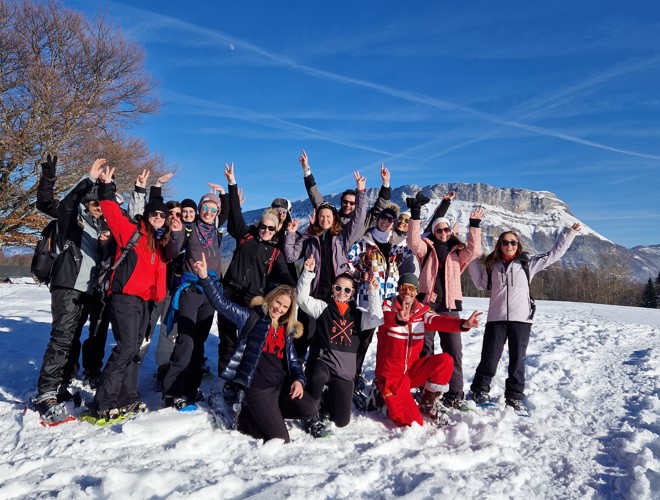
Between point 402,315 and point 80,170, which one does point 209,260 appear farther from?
point 80,170

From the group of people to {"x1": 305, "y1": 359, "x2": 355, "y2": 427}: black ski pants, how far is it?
1 centimetres

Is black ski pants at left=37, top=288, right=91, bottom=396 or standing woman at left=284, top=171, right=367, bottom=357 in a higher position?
standing woman at left=284, top=171, right=367, bottom=357

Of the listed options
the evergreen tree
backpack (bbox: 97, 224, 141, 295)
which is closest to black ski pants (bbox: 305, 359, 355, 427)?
backpack (bbox: 97, 224, 141, 295)

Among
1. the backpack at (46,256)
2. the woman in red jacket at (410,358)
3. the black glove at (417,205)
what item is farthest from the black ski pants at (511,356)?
the backpack at (46,256)

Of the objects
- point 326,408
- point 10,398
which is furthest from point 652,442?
point 10,398

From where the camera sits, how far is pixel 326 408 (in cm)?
474

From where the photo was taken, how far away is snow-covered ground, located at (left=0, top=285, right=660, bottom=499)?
10.5 ft

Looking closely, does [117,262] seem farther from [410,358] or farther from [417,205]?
[417,205]

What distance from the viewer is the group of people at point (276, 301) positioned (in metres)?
4.55

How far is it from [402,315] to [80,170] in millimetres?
21255

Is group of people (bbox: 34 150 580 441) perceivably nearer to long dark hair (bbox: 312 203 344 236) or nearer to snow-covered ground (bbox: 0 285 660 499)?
long dark hair (bbox: 312 203 344 236)

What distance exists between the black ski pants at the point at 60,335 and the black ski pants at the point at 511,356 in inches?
184

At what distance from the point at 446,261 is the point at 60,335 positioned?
4468 millimetres

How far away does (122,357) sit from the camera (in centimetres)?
450
